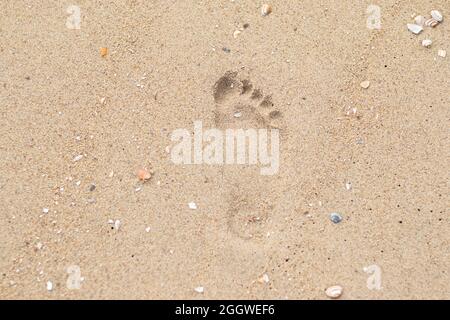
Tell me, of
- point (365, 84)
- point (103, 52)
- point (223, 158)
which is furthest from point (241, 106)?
point (103, 52)

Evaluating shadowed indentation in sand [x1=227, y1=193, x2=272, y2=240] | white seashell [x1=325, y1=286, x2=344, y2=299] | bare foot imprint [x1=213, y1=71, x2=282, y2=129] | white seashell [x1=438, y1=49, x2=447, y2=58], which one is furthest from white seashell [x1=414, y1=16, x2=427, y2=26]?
white seashell [x1=325, y1=286, x2=344, y2=299]

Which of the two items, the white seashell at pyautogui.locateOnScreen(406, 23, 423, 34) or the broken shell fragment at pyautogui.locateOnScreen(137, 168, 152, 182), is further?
the white seashell at pyautogui.locateOnScreen(406, 23, 423, 34)

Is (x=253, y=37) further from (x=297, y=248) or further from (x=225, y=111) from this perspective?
(x=297, y=248)

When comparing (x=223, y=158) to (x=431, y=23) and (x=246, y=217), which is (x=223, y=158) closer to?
(x=246, y=217)

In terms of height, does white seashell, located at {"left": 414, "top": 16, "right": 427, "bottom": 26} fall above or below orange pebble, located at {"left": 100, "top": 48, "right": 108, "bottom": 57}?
above

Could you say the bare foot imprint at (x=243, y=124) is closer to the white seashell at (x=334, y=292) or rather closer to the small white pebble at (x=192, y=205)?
the small white pebble at (x=192, y=205)

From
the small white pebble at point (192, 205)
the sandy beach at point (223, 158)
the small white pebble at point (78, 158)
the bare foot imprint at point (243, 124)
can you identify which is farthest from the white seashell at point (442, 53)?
the small white pebble at point (78, 158)

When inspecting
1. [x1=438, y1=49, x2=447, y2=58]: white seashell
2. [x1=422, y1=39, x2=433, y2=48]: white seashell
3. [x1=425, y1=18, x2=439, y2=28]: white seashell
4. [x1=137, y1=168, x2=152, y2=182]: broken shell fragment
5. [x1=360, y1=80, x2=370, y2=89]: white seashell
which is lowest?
[x1=137, y1=168, x2=152, y2=182]: broken shell fragment

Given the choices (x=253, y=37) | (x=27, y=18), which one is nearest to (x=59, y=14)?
(x=27, y=18)

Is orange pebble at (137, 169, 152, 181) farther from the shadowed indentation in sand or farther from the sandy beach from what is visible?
the shadowed indentation in sand
